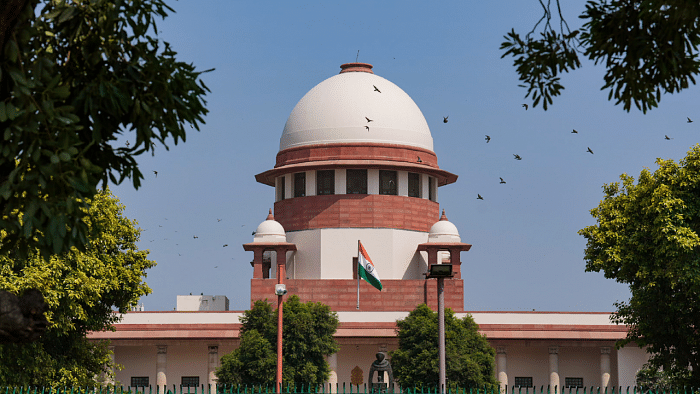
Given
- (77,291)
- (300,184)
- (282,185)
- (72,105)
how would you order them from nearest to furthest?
(72,105) → (77,291) → (300,184) → (282,185)

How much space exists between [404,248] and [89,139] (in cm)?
3087

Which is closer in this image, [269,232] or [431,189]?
[269,232]

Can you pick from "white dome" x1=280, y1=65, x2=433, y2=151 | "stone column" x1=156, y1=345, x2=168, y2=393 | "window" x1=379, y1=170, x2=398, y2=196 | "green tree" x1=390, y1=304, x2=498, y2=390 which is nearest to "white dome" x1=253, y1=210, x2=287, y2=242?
"white dome" x1=280, y1=65, x2=433, y2=151

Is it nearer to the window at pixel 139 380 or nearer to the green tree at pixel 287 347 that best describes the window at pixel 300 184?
the green tree at pixel 287 347

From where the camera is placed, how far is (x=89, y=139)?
27.4 ft

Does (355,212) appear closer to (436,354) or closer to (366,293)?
(366,293)

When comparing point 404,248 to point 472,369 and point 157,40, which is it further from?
point 157,40

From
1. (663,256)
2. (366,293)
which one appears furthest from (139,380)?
(663,256)

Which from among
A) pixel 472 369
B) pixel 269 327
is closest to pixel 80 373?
pixel 269 327

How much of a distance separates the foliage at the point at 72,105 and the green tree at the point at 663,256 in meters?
19.6

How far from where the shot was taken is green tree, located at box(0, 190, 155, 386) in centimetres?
2358

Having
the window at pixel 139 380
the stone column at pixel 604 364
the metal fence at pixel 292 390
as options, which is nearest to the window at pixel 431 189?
the metal fence at pixel 292 390

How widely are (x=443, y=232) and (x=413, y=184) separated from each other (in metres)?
2.81

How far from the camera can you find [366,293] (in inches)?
1452
